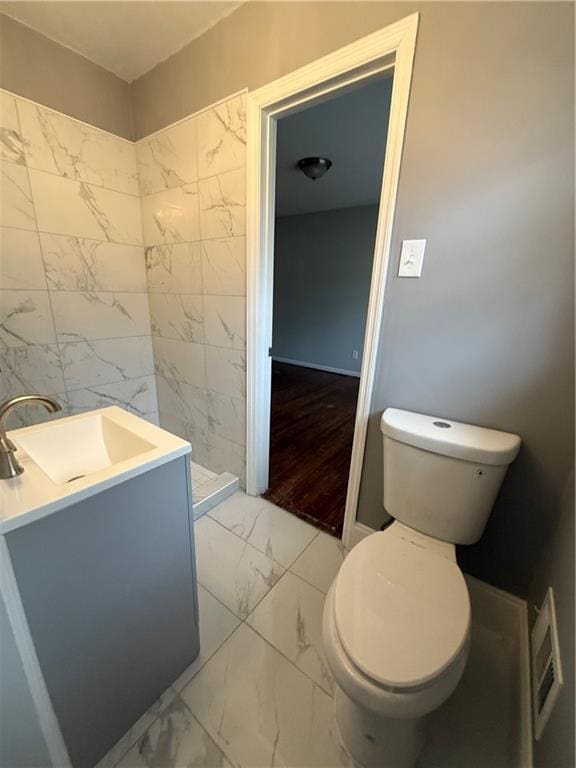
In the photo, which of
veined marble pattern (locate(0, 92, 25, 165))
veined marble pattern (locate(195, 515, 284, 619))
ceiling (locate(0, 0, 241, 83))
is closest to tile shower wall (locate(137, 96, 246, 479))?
ceiling (locate(0, 0, 241, 83))

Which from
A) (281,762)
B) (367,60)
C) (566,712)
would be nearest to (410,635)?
(566,712)

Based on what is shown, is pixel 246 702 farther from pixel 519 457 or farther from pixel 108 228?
pixel 108 228

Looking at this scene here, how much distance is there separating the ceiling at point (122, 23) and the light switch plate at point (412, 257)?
1248 millimetres

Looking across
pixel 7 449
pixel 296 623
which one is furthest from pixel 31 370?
pixel 296 623

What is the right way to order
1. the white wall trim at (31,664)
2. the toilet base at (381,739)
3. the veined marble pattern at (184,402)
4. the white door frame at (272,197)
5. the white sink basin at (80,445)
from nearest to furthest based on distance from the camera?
the white wall trim at (31,664) < the toilet base at (381,739) < the white sink basin at (80,445) < the white door frame at (272,197) < the veined marble pattern at (184,402)

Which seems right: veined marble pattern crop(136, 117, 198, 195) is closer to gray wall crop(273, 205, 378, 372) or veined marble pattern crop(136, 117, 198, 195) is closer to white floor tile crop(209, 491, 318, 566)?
white floor tile crop(209, 491, 318, 566)

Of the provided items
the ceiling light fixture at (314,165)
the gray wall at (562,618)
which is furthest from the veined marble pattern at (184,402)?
the ceiling light fixture at (314,165)

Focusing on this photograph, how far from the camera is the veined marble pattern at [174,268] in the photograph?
173 cm

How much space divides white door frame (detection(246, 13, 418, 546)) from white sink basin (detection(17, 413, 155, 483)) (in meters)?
0.78

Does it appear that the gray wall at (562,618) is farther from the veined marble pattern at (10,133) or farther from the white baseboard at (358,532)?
the veined marble pattern at (10,133)

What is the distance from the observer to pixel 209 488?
72.5 inches

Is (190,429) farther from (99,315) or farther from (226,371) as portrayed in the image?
(99,315)

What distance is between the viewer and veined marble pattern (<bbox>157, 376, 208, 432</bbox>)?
1983mm

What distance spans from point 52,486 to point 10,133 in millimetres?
1799
